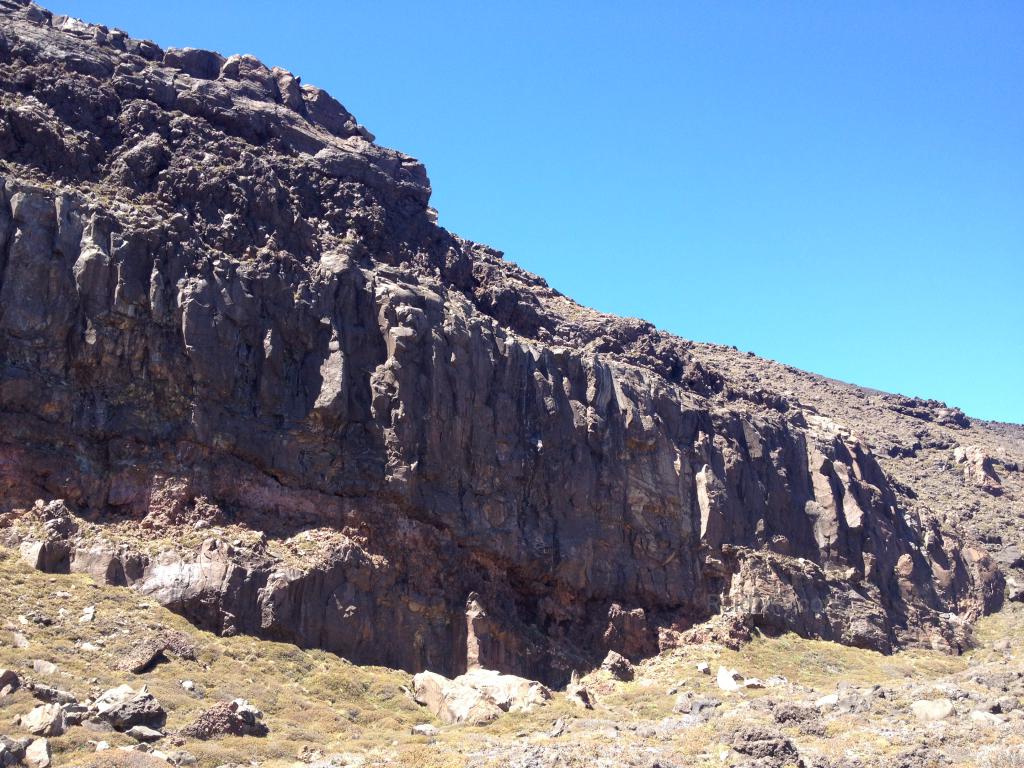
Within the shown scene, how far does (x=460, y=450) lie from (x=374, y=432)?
486cm

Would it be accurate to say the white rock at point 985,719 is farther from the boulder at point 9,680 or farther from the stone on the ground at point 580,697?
the boulder at point 9,680

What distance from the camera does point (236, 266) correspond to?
55031mm

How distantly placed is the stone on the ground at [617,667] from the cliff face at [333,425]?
1213 mm

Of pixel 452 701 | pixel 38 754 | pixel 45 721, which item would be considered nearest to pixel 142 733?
pixel 45 721

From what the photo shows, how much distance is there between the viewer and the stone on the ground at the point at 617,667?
2212 inches

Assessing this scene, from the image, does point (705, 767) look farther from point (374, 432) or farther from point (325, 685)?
point (374, 432)

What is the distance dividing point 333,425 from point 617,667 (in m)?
18.6

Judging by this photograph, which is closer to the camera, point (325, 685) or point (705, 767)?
point (705, 767)

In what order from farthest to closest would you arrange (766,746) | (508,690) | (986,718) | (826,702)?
(508,690)
(826,702)
(986,718)
(766,746)

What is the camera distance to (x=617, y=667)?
56.6 m

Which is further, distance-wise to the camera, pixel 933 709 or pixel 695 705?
pixel 695 705

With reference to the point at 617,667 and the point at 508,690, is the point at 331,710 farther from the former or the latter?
the point at 617,667

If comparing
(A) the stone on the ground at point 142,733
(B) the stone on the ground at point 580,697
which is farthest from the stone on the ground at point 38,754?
(B) the stone on the ground at point 580,697

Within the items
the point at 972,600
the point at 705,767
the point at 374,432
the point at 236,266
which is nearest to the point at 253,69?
the point at 236,266
